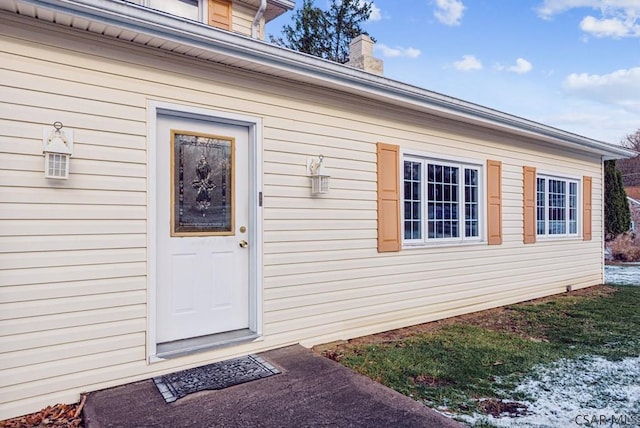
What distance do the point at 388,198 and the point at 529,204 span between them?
3.20m

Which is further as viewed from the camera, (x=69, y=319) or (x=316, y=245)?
(x=316, y=245)

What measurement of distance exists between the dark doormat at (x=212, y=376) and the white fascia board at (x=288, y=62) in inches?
98.8

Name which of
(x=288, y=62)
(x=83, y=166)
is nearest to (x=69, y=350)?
(x=83, y=166)

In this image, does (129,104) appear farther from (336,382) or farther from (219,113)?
(336,382)

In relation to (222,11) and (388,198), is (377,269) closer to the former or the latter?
(388,198)

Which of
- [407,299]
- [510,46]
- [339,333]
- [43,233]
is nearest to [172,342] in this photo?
[43,233]

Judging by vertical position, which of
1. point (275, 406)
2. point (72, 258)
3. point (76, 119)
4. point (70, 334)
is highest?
point (76, 119)

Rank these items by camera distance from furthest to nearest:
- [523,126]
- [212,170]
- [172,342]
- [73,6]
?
[523,126]
[212,170]
[172,342]
[73,6]

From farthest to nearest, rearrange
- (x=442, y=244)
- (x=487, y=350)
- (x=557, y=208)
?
(x=557, y=208) < (x=442, y=244) < (x=487, y=350)

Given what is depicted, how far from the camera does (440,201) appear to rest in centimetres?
546

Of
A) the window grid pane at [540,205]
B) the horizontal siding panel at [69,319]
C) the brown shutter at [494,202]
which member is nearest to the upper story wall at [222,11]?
the brown shutter at [494,202]

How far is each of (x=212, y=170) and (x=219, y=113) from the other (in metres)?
0.49

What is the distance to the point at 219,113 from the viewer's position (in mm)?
3521

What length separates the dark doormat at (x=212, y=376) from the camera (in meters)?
2.89
